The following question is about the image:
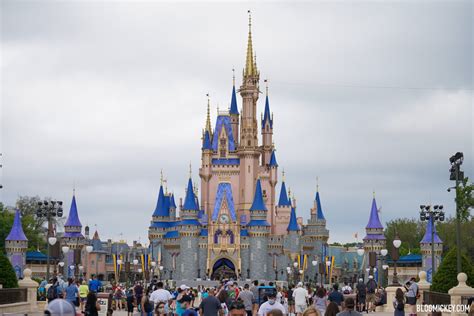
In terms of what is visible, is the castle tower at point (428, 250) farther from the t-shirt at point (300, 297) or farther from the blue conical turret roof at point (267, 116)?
the t-shirt at point (300, 297)

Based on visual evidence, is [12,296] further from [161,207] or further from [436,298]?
[161,207]

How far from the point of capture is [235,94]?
105 m

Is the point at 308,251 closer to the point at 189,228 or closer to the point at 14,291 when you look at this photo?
the point at 189,228

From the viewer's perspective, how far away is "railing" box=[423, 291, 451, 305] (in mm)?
27875

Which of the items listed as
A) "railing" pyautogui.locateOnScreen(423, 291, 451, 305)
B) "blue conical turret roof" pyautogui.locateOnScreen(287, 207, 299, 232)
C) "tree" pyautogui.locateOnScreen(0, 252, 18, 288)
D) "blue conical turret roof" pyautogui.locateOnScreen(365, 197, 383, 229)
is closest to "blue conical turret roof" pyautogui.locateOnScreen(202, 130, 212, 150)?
"blue conical turret roof" pyautogui.locateOnScreen(287, 207, 299, 232)

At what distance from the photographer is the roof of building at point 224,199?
9575 centimetres

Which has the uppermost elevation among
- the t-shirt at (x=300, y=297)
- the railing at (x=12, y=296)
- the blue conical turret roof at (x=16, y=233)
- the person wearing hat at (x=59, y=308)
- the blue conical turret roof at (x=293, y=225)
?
the blue conical turret roof at (x=293, y=225)

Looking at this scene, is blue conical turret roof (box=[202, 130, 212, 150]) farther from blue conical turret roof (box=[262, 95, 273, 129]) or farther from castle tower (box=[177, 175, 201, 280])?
castle tower (box=[177, 175, 201, 280])

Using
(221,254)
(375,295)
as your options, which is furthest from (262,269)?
(375,295)

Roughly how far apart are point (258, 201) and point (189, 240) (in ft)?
27.2

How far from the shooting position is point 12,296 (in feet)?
100

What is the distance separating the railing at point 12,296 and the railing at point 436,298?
45.3 feet

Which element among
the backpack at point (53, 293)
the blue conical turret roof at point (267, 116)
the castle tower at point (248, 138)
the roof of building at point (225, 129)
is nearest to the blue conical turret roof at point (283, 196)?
the castle tower at point (248, 138)

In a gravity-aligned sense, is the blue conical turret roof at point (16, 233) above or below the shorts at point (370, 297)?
above
